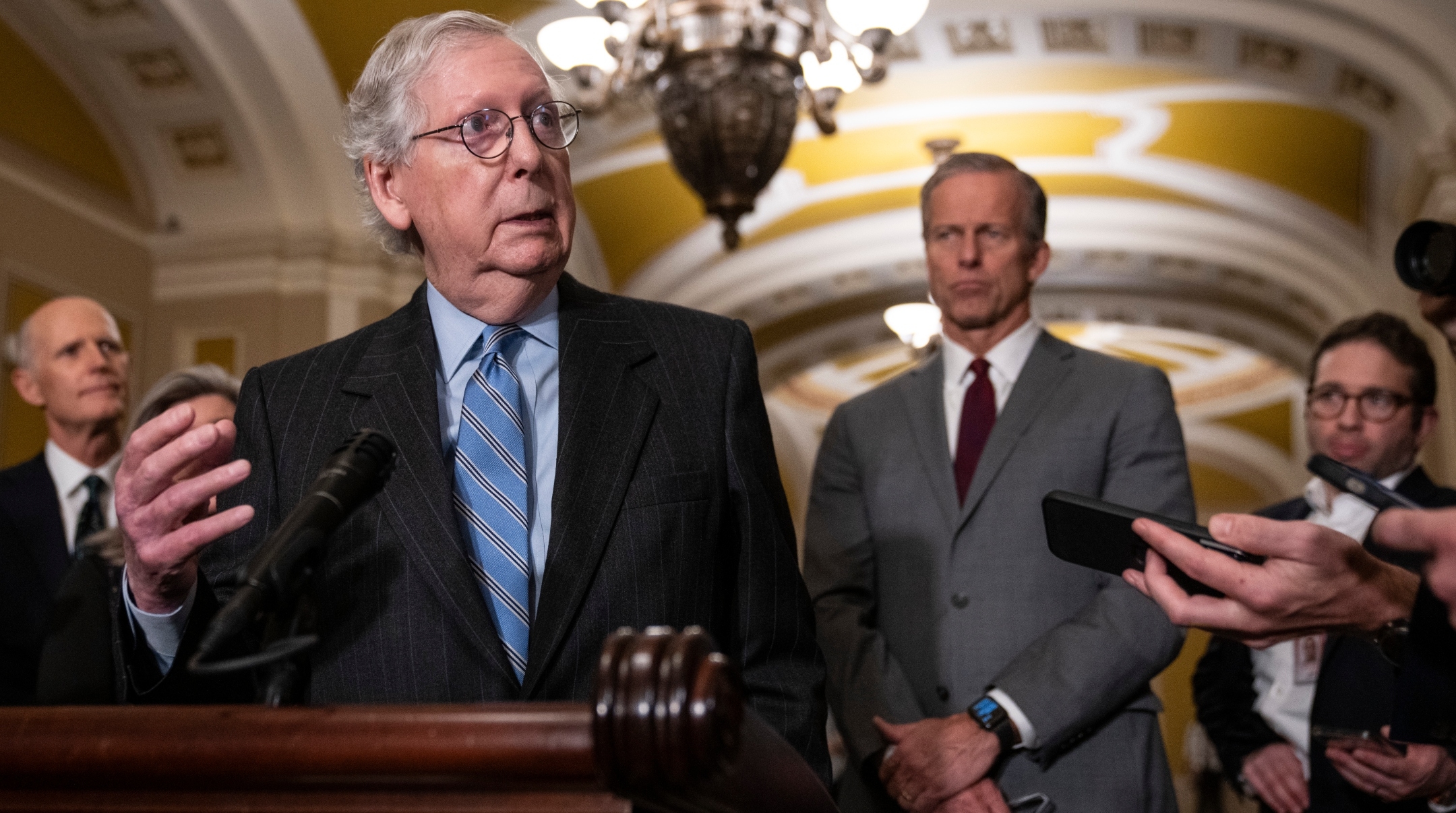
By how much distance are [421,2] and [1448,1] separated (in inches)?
192

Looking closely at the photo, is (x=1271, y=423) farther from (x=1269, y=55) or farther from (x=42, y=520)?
(x=42, y=520)

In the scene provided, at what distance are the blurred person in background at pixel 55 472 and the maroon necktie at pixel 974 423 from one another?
172 cm

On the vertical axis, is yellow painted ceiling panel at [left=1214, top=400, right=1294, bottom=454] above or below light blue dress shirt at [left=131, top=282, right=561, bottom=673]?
below

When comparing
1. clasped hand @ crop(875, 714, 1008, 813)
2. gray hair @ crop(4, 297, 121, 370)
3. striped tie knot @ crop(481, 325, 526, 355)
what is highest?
gray hair @ crop(4, 297, 121, 370)

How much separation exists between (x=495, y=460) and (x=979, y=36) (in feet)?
21.6

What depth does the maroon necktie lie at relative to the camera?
7.88 feet

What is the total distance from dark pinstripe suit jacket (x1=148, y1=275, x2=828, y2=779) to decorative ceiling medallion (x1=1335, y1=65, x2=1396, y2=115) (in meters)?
6.68

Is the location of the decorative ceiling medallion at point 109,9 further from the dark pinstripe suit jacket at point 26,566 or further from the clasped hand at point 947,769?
the clasped hand at point 947,769

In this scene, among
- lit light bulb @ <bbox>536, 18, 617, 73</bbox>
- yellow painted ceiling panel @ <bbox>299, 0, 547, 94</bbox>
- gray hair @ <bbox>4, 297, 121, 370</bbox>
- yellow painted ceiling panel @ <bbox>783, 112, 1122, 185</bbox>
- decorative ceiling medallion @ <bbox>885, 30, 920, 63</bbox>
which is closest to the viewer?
gray hair @ <bbox>4, 297, 121, 370</bbox>

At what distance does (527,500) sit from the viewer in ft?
5.16

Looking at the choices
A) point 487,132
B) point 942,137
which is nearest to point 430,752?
point 487,132

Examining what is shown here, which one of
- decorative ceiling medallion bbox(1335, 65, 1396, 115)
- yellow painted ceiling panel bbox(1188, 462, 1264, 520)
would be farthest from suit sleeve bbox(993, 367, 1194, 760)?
yellow painted ceiling panel bbox(1188, 462, 1264, 520)

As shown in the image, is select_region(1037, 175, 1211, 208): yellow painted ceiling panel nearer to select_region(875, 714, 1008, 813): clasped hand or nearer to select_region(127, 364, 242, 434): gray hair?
select_region(127, 364, 242, 434): gray hair

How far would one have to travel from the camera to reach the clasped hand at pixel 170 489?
1269mm
